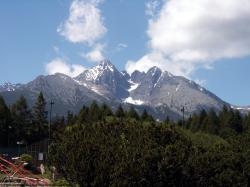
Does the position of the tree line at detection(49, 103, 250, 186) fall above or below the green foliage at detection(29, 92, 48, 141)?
below

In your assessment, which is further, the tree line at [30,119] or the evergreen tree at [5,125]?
the tree line at [30,119]

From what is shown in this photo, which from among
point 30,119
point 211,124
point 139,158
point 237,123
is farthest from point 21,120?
point 139,158

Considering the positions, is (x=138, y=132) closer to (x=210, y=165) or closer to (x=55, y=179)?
(x=210, y=165)

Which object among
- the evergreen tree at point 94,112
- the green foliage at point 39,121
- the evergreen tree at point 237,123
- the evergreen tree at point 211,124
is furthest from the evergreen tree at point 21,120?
the evergreen tree at point 237,123

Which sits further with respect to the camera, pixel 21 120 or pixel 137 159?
pixel 21 120

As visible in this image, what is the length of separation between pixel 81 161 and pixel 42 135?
78016 mm

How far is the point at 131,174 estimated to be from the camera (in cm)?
2952

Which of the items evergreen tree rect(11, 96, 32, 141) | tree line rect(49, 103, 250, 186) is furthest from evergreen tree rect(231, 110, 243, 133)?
tree line rect(49, 103, 250, 186)

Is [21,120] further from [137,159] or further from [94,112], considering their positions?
[137,159]

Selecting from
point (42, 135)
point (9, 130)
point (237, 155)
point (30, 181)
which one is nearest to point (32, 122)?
point (42, 135)

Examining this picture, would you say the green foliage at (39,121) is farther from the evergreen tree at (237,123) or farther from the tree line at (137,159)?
the tree line at (137,159)

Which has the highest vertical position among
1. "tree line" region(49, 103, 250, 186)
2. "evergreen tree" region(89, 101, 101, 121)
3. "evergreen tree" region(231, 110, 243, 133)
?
"evergreen tree" region(89, 101, 101, 121)

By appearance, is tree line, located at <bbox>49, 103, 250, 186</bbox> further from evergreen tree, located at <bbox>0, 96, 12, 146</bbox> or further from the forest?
evergreen tree, located at <bbox>0, 96, 12, 146</bbox>

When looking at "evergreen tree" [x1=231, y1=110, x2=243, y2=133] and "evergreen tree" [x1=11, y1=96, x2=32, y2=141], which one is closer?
"evergreen tree" [x1=231, y1=110, x2=243, y2=133]
